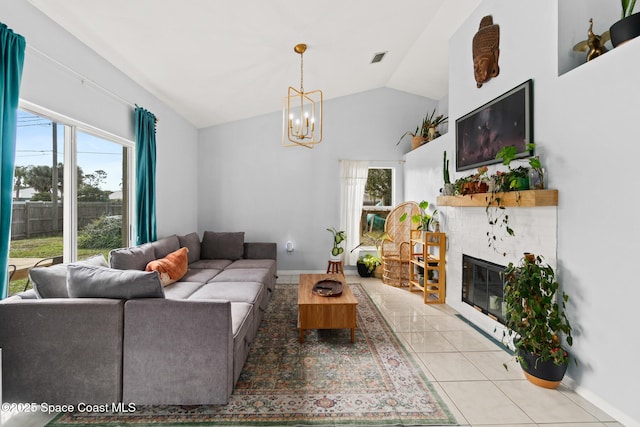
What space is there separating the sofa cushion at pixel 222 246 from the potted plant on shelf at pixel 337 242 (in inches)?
59.3

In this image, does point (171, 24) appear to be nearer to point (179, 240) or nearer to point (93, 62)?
point (93, 62)

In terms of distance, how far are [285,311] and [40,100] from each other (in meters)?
2.90

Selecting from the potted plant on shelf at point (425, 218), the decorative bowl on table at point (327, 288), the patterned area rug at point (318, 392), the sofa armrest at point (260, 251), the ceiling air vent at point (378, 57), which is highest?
the ceiling air vent at point (378, 57)

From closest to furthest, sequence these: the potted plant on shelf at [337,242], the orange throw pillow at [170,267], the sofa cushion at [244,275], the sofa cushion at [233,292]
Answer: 1. the sofa cushion at [233,292]
2. the orange throw pillow at [170,267]
3. the sofa cushion at [244,275]
4. the potted plant on shelf at [337,242]

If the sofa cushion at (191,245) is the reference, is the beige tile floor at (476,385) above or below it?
below

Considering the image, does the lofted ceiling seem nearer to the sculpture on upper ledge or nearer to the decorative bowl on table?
the sculpture on upper ledge

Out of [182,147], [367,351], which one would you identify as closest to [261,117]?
[182,147]

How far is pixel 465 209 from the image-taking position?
3.33 m

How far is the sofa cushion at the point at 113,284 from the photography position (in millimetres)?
1836

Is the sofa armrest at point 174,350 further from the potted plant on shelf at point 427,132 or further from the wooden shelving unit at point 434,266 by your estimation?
the potted plant on shelf at point 427,132

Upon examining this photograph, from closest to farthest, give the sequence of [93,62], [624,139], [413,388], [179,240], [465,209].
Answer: [624,139], [413,388], [93,62], [465,209], [179,240]

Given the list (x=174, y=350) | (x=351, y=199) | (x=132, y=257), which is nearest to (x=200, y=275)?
(x=132, y=257)

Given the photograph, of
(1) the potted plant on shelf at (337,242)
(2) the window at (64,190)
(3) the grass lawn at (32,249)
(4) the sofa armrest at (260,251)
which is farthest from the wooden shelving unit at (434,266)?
(3) the grass lawn at (32,249)

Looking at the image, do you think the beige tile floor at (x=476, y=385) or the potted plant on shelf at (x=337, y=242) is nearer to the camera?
the beige tile floor at (x=476, y=385)
